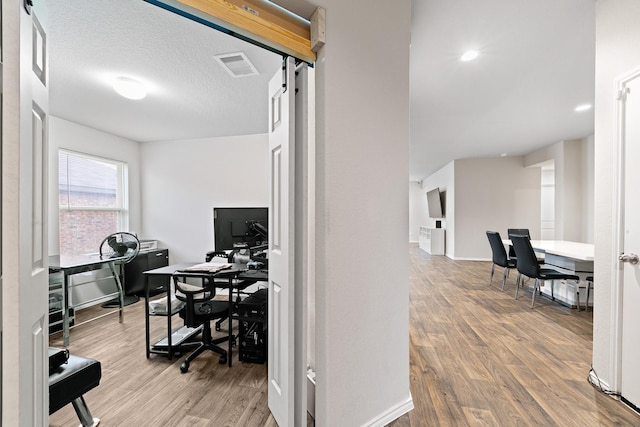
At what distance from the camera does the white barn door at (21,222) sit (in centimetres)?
77

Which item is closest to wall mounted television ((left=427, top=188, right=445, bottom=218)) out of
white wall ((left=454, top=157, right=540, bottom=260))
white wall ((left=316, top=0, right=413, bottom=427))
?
white wall ((left=454, top=157, right=540, bottom=260))

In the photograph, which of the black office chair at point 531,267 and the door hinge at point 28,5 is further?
the black office chair at point 531,267

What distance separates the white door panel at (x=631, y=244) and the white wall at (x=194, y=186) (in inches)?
158

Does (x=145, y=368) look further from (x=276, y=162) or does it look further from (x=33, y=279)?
(x=276, y=162)

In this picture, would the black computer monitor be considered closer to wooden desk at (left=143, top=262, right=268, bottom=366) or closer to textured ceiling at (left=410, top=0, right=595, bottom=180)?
wooden desk at (left=143, top=262, right=268, bottom=366)

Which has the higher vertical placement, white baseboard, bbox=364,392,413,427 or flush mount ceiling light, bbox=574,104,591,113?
flush mount ceiling light, bbox=574,104,591,113

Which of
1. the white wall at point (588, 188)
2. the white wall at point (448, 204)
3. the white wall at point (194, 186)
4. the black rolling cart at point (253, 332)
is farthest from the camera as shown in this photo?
the white wall at point (448, 204)

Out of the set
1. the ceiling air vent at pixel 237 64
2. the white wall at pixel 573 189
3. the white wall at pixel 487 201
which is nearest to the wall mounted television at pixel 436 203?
the white wall at pixel 487 201

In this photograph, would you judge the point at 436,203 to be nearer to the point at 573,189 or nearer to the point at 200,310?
the point at 573,189

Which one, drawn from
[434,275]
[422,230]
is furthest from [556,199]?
[422,230]

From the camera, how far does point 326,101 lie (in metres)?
1.35

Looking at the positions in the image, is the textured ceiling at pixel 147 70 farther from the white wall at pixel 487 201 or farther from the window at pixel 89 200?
the white wall at pixel 487 201

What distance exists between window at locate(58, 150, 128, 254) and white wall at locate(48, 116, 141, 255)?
9cm

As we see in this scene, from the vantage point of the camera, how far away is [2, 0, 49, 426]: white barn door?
0.77m
